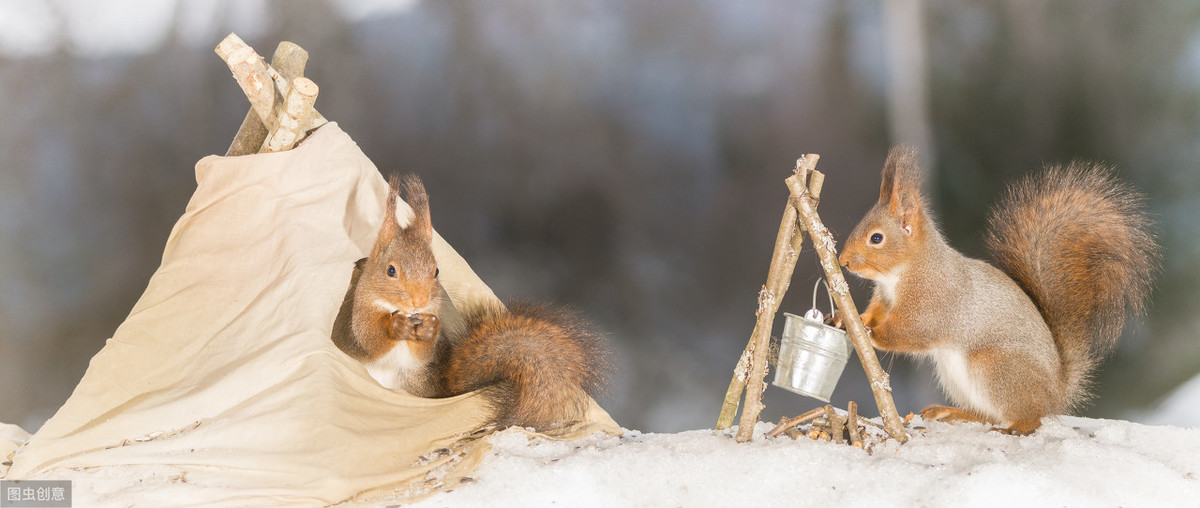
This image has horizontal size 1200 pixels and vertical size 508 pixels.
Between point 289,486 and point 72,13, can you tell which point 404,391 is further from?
point 72,13

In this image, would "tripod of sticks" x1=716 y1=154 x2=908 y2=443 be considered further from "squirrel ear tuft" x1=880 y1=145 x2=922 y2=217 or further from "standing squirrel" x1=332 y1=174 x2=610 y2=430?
"standing squirrel" x1=332 y1=174 x2=610 y2=430

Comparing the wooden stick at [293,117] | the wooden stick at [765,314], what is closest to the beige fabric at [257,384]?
the wooden stick at [293,117]

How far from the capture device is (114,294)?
12.7 ft

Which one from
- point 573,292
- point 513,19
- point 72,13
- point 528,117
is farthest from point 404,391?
point 72,13

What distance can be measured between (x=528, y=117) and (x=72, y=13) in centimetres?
212

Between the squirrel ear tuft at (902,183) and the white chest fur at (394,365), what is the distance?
147cm

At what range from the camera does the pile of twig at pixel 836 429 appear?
2.41 meters

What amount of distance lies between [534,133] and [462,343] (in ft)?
4.66

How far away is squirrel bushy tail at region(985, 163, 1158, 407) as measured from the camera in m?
2.57

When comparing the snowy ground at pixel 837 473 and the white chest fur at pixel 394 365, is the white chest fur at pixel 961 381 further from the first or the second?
the white chest fur at pixel 394 365

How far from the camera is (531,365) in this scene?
2535 millimetres

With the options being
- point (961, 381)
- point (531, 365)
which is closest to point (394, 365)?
point (531, 365)

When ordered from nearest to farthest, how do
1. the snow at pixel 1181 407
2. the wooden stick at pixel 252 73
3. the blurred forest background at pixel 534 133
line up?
the wooden stick at pixel 252 73, the snow at pixel 1181 407, the blurred forest background at pixel 534 133

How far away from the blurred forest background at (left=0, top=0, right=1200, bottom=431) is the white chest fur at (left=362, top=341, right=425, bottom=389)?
115cm
